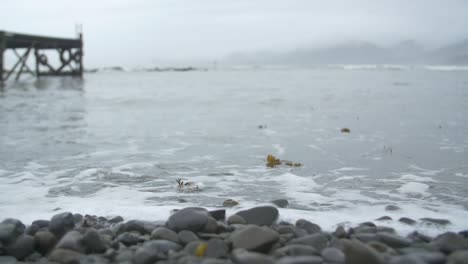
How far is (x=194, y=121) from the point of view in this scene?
10.8 meters

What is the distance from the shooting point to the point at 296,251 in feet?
8.82

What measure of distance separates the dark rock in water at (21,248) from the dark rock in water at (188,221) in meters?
1.00

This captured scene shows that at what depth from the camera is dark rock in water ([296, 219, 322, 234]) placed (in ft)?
10.7

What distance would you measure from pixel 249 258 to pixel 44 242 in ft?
5.18

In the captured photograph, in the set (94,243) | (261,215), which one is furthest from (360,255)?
(94,243)

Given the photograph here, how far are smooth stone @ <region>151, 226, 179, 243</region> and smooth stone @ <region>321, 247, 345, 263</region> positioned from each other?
1.06 metres

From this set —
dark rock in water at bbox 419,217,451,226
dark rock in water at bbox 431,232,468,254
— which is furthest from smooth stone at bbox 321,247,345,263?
dark rock in water at bbox 419,217,451,226

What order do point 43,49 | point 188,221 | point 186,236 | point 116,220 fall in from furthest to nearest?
point 43,49, point 116,220, point 188,221, point 186,236

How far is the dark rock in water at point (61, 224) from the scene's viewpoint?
10.6 ft

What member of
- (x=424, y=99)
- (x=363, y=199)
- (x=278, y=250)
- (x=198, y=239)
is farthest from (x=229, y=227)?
(x=424, y=99)

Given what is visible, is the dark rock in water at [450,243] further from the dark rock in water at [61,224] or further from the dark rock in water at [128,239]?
the dark rock in water at [61,224]

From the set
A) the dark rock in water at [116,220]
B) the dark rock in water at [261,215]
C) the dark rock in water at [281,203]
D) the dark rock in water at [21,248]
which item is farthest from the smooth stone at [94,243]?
the dark rock in water at [281,203]

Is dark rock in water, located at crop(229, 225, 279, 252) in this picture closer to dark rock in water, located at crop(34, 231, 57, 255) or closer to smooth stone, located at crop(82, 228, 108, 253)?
smooth stone, located at crop(82, 228, 108, 253)

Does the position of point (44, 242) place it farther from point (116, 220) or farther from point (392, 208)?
point (392, 208)
